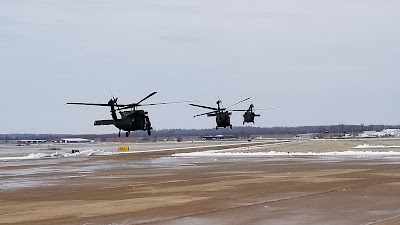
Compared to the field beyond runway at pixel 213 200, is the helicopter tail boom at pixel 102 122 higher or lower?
higher

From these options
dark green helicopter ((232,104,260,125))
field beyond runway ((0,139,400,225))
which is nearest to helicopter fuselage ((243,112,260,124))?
dark green helicopter ((232,104,260,125))

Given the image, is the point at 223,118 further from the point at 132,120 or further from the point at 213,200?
the point at 213,200

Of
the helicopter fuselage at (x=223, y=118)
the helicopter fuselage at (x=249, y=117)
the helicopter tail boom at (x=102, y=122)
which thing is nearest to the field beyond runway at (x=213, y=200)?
the helicopter tail boom at (x=102, y=122)

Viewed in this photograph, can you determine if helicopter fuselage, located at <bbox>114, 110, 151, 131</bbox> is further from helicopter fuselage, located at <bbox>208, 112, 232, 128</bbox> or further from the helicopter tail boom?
helicopter fuselage, located at <bbox>208, 112, 232, 128</bbox>

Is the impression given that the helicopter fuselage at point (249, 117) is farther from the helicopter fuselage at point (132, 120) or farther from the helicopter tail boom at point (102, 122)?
the helicopter tail boom at point (102, 122)

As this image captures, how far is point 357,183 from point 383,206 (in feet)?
22.6

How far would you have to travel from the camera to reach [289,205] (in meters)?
17.2

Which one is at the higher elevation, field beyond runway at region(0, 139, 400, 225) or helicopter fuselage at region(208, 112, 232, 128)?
helicopter fuselage at region(208, 112, 232, 128)

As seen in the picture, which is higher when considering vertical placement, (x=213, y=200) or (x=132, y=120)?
(x=132, y=120)

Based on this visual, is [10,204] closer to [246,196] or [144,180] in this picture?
[246,196]

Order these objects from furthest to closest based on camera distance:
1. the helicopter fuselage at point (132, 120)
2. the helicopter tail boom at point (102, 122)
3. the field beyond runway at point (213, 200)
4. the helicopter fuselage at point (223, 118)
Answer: the helicopter fuselage at point (223, 118) → the helicopter fuselage at point (132, 120) → the helicopter tail boom at point (102, 122) → the field beyond runway at point (213, 200)

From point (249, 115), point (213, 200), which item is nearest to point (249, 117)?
point (249, 115)

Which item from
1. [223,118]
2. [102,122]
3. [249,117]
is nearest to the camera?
[102,122]

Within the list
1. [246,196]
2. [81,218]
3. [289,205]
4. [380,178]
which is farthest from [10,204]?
[380,178]
